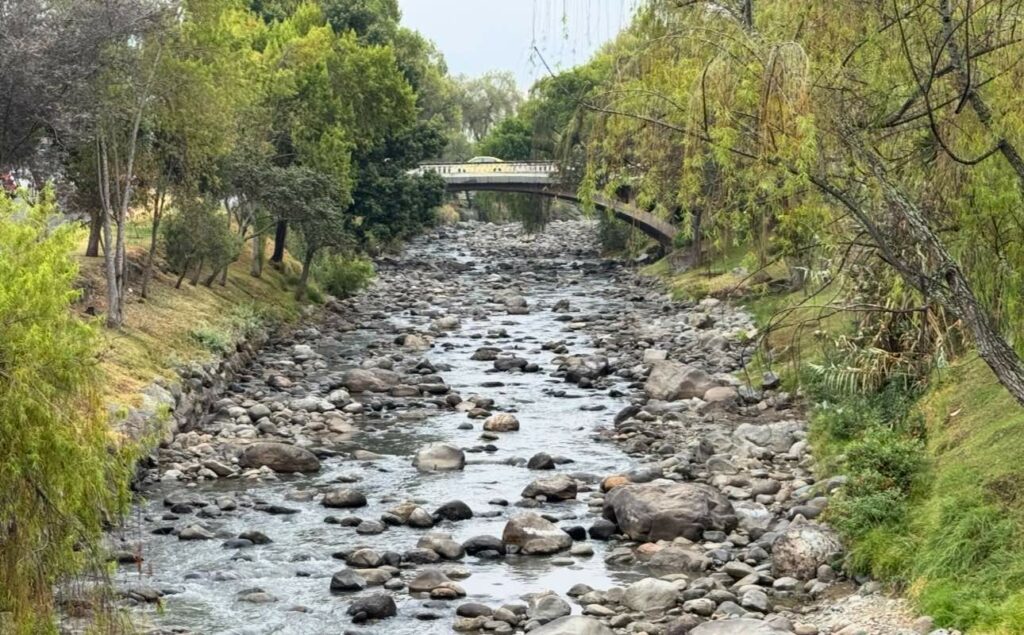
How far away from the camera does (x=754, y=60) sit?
535 inches

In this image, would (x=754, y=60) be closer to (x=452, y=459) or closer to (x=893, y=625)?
(x=893, y=625)

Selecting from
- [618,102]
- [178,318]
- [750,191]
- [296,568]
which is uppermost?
[618,102]

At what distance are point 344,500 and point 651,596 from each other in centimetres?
752

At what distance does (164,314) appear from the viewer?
121 feet

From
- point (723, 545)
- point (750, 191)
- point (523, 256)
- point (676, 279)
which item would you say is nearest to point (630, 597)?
point (723, 545)

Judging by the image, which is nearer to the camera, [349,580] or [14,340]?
[14,340]

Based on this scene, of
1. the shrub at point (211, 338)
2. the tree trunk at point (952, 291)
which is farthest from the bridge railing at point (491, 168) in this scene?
the tree trunk at point (952, 291)

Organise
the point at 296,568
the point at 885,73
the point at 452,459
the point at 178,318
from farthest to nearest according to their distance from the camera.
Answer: the point at 178,318 < the point at 452,459 < the point at 296,568 < the point at 885,73

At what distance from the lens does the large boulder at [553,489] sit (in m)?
24.2

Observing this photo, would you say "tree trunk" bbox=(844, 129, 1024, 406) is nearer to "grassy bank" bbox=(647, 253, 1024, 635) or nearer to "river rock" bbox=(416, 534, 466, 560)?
"grassy bank" bbox=(647, 253, 1024, 635)

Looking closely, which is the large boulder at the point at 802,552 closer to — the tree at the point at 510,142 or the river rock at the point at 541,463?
the river rock at the point at 541,463

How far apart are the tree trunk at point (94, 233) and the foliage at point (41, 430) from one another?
26362 millimetres

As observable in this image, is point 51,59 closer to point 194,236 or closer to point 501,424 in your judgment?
point 194,236

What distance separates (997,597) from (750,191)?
A: 5.59 m
